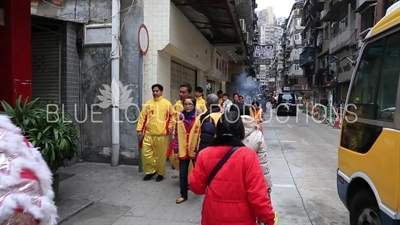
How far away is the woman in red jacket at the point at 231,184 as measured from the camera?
2297 mm

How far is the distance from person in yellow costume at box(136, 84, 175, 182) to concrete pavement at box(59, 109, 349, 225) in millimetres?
318

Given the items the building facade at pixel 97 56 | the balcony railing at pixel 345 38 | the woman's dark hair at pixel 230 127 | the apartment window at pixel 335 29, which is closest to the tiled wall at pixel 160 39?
the building facade at pixel 97 56

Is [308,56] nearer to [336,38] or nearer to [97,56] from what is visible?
[336,38]

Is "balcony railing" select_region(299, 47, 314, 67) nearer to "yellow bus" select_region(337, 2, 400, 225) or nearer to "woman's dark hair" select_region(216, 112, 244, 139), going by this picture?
"yellow bus" select_region(337, 2, 400, 225)

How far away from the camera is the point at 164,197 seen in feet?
17.1

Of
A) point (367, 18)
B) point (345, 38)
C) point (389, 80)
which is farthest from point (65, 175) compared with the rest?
point (345, 38)

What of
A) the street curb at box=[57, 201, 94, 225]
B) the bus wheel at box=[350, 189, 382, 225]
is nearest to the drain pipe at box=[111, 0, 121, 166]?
the street curb at box=[57, 201, 94, 225]

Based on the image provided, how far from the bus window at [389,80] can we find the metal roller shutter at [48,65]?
615 centimetres

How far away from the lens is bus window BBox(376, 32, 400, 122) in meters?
2.65

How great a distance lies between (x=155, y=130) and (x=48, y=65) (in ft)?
9.65

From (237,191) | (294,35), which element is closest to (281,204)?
(237,191)

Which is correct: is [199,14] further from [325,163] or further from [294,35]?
[294,35]

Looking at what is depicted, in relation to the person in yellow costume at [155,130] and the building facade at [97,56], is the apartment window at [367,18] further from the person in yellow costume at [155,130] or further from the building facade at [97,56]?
the person in yellow costume at [155,130]

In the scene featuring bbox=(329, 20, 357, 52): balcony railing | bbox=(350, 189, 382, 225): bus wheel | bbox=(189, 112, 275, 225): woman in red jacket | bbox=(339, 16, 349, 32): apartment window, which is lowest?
bbox=(350, 189, 382, 225): bus wheel
